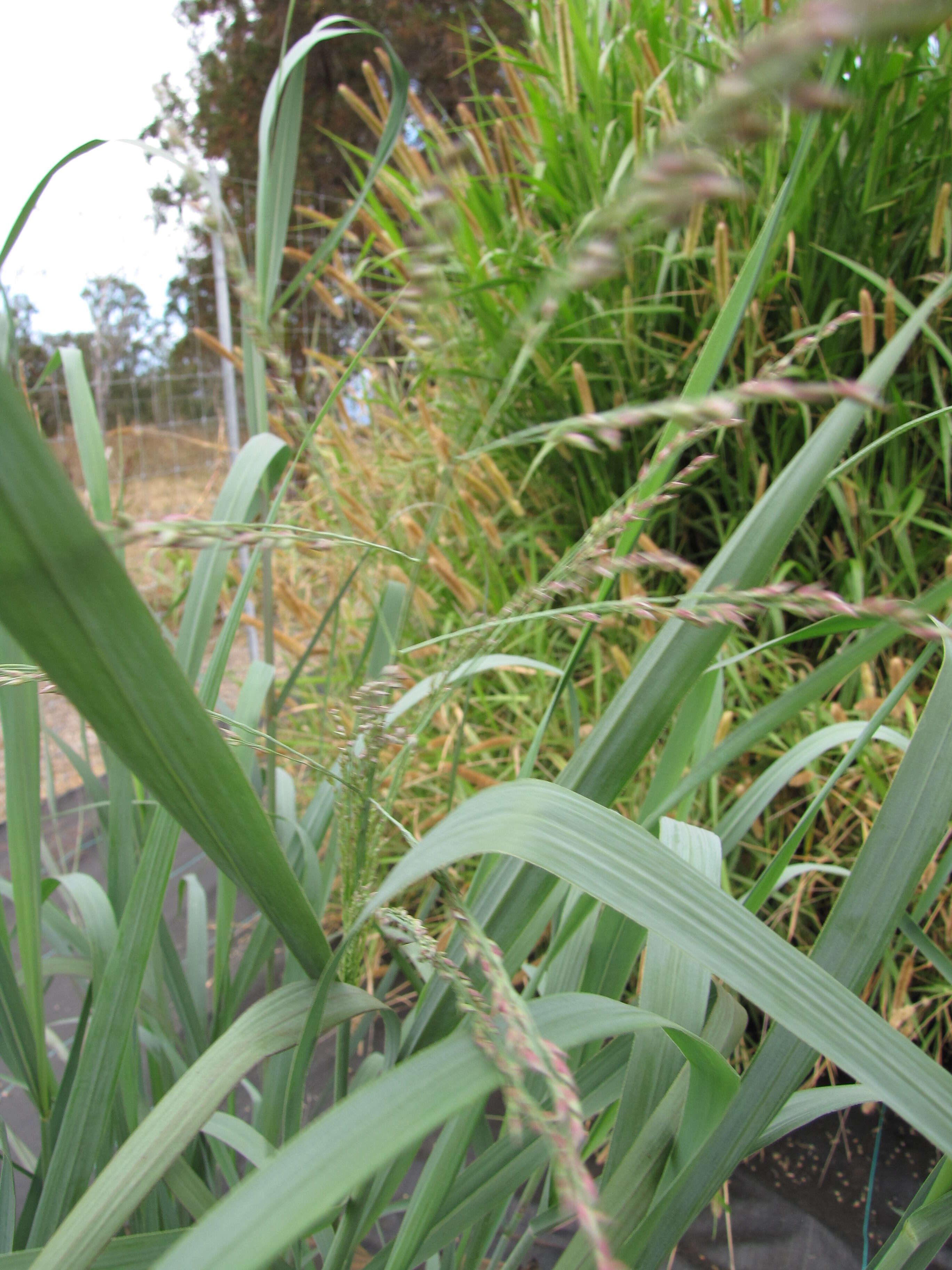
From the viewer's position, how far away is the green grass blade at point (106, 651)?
0.49 feet

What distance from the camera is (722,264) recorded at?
89cm

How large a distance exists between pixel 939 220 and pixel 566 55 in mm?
567

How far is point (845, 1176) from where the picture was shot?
2.82ft

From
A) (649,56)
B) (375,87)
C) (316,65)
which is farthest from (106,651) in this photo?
(316,65)

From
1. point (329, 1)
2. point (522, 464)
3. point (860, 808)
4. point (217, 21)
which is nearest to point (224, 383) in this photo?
point (522, 464)

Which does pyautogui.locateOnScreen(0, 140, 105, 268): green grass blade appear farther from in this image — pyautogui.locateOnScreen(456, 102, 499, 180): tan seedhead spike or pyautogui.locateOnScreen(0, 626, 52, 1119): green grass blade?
pyautogui.locateOnScreen(456, 102, 499, 180): tan seedhead spike

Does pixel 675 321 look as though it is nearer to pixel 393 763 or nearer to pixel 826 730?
pixel 826 730

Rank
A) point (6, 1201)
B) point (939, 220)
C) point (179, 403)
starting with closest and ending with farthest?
1. point (6, 1201)
2. point (939, 220)
3. point (179, 403)

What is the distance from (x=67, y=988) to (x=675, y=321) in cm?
152

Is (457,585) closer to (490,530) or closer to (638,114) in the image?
(490,530)

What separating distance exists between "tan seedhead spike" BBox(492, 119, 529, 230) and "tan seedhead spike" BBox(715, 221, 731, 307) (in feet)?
0.88

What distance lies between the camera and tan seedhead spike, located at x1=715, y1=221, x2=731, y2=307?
0.87 meters

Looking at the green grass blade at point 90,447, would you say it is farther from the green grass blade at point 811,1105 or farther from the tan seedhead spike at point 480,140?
the tan seedhead spike at point 480,140

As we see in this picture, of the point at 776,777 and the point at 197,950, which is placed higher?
the point at 776,777
